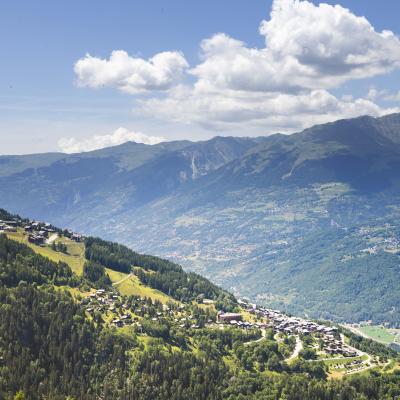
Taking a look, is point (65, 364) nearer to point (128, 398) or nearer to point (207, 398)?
point (128, 398)

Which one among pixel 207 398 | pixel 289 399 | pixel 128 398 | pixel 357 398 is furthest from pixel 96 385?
pixel 357 398

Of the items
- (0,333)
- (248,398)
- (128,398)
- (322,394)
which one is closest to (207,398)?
(248,398)

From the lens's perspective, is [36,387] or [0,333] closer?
[36,387]

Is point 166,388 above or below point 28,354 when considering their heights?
below

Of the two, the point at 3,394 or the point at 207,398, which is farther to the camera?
the point at 207,398

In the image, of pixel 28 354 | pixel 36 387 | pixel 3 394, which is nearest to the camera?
pixel 3 394

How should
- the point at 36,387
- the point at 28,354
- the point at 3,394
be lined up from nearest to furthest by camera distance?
1. the point at 3,394
2. the point at 36,387
3. the point at 28,354

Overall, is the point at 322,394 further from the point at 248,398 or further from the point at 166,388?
the point at 166,388

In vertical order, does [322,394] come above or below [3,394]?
below
